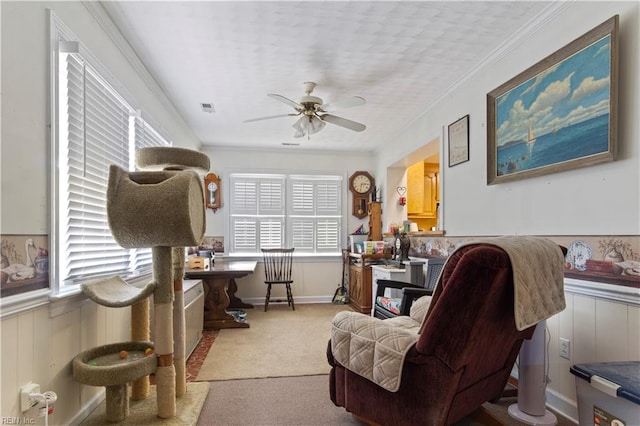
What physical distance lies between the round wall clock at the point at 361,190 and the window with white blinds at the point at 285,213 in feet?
0.78

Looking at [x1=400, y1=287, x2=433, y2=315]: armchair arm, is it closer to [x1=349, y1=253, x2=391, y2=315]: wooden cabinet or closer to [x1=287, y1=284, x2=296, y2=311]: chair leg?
[x1=349, y1=253, x2=391, y2=315]: wooden cabinet

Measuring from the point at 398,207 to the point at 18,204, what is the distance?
14.5 ft

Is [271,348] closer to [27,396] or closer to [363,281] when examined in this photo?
[363,281]

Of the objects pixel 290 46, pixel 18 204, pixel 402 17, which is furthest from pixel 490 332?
pixel 290 46

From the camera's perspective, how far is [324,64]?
8.86ft

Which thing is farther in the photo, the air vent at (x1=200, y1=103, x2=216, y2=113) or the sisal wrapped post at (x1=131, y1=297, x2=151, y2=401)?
the air vent at (x1=200, y1=103, x2=216, y2=113)

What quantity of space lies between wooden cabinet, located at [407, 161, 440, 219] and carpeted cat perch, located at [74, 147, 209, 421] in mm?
3907

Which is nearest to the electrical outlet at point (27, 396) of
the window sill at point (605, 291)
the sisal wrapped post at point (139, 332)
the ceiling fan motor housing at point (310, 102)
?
the sisal wrapped post at point (139, 332)

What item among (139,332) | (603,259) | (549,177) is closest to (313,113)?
(549,177)

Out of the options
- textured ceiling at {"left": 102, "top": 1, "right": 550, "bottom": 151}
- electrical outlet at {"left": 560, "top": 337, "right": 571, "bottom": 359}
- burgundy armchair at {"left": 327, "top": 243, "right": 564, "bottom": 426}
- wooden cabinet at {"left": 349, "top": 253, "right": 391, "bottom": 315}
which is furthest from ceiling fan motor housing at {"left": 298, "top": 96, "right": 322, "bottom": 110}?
electrical outlet at {"left": 560, "top": 337, "right": 571, "bottom": 359}

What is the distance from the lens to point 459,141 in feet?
9.91

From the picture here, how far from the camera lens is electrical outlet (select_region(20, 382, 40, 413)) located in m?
1.34

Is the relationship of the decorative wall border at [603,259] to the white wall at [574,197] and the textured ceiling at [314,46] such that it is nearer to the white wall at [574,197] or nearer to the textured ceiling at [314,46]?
the white wall at [574,197]

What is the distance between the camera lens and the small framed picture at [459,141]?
2914 mm
